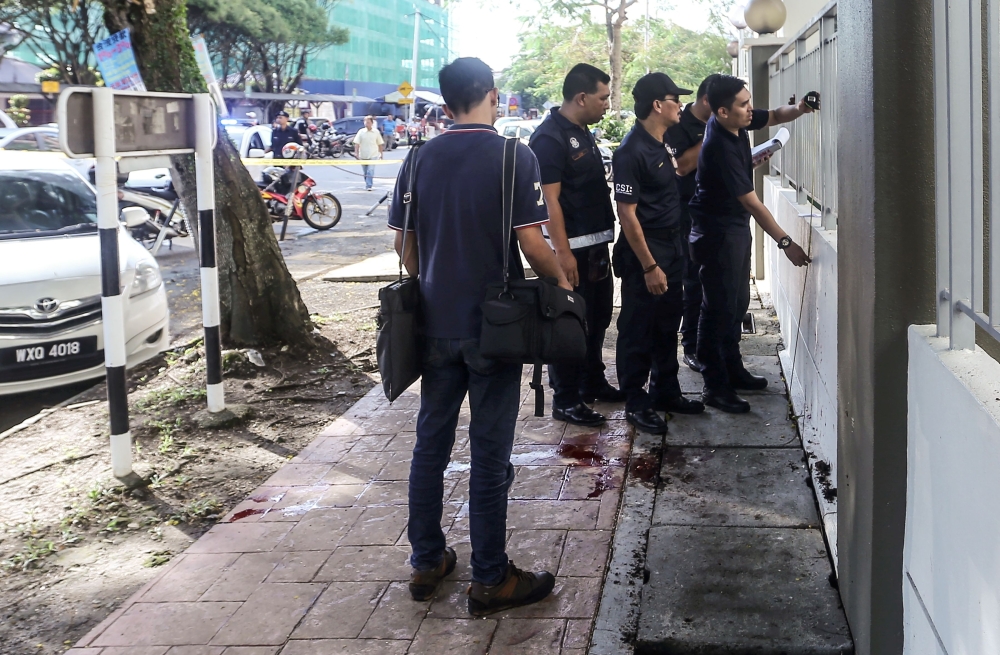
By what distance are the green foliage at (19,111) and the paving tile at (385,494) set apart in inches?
1388

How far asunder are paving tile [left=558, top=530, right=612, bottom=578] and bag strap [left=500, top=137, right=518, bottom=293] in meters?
1.20

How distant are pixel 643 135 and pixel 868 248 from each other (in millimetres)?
2695

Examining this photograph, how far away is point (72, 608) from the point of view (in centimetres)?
411

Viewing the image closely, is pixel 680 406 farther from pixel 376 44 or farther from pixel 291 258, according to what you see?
pixel 376 44

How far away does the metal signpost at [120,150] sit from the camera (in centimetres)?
503

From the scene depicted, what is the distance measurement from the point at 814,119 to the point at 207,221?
3.49 meters

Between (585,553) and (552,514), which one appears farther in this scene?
(552,514)

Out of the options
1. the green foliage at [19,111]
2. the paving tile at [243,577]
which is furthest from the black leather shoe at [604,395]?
the green foliage at [19,111]

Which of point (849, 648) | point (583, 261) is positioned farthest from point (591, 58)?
point (849, 648)

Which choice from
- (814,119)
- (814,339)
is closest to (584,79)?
(814,119)

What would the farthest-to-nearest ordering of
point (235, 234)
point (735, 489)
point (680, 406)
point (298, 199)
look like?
point (298, 199), point (235, 234), point (680, 406), point (735, 489)

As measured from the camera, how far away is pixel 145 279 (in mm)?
7566

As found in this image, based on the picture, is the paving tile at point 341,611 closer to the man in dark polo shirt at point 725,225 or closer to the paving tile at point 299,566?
the paving tile at point 299,566

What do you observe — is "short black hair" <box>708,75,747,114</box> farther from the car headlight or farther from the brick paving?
the car headlight
